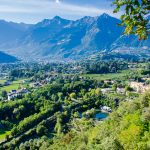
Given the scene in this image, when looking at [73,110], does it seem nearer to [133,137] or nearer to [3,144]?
[3,144]

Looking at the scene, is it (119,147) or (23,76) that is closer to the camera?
(119,147)

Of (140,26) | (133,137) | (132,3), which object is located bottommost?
(133,137)

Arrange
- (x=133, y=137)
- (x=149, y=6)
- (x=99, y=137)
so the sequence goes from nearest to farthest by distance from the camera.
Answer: (x=149, y=6) < (x=133, y=137) < (x=99, y=137)

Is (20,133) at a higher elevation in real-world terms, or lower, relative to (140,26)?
lower

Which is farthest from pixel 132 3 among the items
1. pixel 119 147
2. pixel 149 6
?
pixel 119 147

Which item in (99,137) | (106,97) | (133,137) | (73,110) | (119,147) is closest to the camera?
(119,147)

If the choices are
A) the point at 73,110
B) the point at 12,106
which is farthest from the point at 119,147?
the point at 12,106

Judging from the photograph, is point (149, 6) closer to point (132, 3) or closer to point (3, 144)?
point (132, 3)

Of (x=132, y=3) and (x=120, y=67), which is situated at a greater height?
(x=132, y=3)

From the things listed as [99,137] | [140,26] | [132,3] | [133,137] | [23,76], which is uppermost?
[132,3]
